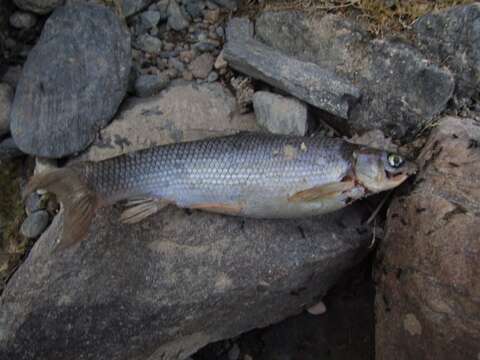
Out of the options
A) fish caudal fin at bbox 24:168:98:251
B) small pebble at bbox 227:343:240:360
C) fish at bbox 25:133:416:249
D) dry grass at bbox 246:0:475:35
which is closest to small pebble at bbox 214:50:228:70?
dry grass at bbox 246:0:475:35

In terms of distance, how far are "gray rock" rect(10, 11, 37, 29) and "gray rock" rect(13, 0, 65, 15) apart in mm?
59

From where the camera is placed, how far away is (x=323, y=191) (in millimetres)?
3750

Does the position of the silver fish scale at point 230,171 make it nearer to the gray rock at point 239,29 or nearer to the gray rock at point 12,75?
the gray rock at point 239,29

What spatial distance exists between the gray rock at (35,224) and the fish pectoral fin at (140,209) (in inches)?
39.3

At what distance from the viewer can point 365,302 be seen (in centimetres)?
459

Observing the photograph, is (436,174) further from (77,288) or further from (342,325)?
(77,288)

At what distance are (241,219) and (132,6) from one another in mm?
2234

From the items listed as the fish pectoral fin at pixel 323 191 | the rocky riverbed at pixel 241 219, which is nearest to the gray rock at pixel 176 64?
the rocky riverbed at pixel 241 219

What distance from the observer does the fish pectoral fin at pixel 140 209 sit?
151 inches

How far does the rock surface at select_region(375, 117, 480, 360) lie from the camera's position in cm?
323

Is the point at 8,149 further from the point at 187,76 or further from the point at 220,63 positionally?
the point at 220,63

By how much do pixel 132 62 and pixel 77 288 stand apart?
2.13 m

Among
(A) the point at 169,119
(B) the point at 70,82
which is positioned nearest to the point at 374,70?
(A) the point at 169,119

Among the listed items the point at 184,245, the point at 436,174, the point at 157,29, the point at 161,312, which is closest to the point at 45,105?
the point at 157,29
